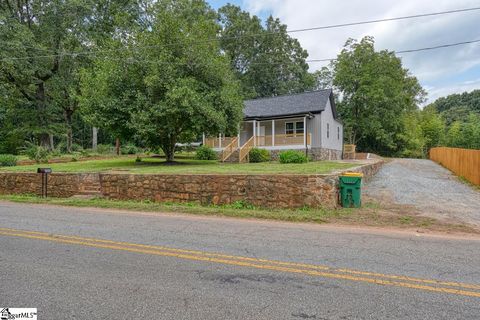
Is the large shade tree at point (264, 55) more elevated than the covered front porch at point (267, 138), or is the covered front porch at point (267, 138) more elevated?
the large shade tree at point (264, 55)

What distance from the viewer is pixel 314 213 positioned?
7828mm

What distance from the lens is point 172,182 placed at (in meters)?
10.2

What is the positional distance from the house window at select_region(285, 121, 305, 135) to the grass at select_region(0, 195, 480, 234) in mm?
15847

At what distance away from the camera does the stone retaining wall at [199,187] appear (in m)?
8.47

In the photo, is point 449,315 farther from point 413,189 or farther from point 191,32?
point 191,32

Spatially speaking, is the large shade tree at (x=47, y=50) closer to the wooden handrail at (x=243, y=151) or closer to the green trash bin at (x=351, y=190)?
the wooden handrail at (x=243, y=151)

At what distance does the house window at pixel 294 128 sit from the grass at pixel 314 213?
1585 cm

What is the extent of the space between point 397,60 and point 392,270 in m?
40.3

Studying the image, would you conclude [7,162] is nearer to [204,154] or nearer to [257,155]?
[204,154]

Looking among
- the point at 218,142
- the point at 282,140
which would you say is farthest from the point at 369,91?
the point at 218,142

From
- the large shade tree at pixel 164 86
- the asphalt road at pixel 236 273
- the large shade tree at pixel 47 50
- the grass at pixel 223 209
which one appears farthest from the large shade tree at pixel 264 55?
the asphalt road at pixel 236 273

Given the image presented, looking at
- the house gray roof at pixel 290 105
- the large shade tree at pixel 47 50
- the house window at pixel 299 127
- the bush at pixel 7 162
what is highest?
the large shade tree at pixel 47 50

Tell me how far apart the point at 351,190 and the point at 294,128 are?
16.4 meters

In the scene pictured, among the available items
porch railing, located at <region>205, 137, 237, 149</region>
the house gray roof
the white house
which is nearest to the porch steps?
the white house
